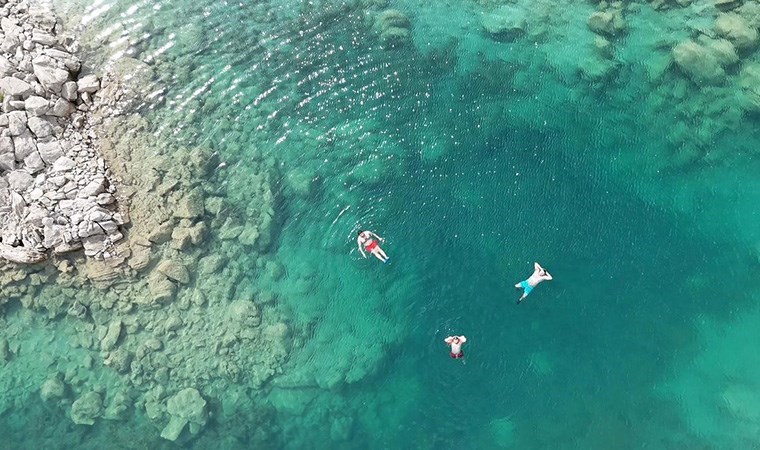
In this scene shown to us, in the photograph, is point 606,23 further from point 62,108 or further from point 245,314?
point 62,108

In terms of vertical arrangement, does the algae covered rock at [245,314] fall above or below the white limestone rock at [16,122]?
below

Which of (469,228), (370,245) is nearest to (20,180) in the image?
(370,245)

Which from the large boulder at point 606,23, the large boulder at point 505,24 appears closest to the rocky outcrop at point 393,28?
the large boulder at point 505,24

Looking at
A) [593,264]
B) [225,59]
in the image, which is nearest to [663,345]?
[593,264]

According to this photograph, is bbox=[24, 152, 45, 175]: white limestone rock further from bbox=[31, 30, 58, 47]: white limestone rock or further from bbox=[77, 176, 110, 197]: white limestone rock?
bbox=[31, 30, 58, 47]: white limestone rock

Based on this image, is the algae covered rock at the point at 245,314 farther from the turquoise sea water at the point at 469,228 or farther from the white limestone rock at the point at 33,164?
the white limestone rock at the point at 33,164

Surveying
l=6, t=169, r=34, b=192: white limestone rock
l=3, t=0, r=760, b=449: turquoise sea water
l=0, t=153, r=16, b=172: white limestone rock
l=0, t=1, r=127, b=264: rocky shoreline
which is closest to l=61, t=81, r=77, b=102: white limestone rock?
l=0, t=1, r=127, b=264: rocky shoreline

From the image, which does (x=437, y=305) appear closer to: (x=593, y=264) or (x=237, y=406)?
(x=593, y=264)
